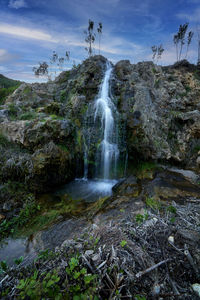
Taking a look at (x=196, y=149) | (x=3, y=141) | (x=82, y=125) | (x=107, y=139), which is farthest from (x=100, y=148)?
(x=196, y=149)

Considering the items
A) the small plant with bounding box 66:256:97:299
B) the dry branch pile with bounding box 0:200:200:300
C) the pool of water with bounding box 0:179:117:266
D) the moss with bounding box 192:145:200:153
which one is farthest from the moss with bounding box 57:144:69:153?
the moss with bounding box 192:145:200:153

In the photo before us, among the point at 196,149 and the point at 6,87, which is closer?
the point at 196,149

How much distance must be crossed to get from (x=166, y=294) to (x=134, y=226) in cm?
105

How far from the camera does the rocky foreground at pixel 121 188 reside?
1581 mm

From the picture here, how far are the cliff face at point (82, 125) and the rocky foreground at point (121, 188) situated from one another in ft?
0.18

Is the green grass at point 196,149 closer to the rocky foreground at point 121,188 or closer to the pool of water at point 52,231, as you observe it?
the rocky foreground at point 121,188

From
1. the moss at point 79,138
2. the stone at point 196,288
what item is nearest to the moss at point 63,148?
the moss at point 79,138

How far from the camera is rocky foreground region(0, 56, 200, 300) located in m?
1.58

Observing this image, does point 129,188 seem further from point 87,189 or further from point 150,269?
point 150,269

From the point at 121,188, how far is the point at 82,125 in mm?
4723

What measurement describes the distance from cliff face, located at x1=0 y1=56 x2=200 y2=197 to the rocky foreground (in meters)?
0.06

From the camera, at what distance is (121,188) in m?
6.59

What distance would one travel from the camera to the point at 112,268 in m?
1.68

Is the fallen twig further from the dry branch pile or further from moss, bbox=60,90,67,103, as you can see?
moss, bbox=60,90,67,103
